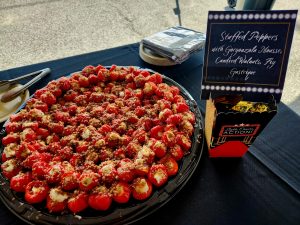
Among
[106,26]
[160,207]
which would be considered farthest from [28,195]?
[106,26]

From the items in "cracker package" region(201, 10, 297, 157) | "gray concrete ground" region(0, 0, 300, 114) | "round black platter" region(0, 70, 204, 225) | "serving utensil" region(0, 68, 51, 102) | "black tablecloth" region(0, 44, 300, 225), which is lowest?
"gray concrete ground" region(0, 0, 300, 114)

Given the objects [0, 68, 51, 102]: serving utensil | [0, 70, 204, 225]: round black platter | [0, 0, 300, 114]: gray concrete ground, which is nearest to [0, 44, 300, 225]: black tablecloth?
[0, 70, 204, 225]: round black platter

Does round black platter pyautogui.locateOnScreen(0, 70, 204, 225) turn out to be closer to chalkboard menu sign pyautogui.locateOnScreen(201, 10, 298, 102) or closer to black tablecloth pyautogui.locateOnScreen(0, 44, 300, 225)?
black tablecloth pyautogui.locateOnScreen(0, 44, 300, 225)

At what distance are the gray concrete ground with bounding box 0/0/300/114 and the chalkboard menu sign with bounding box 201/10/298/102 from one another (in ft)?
5.70

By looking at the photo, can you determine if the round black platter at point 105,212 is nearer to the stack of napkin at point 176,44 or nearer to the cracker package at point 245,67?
the cracker package at point 245,67

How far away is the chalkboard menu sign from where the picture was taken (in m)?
0.69

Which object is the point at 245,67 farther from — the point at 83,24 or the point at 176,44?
the point at 83,24

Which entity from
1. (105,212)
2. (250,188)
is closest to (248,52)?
(250,188)

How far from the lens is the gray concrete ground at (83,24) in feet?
8.75

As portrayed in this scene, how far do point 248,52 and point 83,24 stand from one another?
2.74m

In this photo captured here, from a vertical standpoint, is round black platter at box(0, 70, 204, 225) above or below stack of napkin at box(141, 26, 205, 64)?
below

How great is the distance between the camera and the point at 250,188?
0.82m

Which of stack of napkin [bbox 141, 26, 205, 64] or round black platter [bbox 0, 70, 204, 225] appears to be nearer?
Answer: round black platter [bbox 0, 70, 204, 225]

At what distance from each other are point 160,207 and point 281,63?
501 mm
